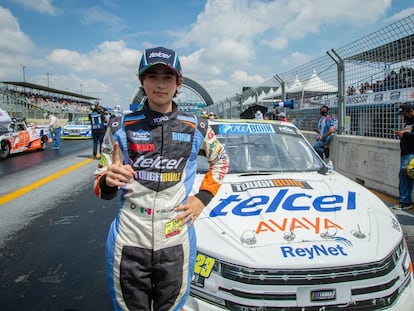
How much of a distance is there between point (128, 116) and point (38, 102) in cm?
5518

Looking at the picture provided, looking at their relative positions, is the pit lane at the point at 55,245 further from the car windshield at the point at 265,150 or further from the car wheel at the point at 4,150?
the car wheel at the point at 4,150

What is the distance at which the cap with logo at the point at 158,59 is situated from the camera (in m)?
1.66

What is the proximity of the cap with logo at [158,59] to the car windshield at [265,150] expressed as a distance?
1825 millimetres

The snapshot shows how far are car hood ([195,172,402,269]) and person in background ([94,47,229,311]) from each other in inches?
17.1

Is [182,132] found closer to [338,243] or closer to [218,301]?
[218,301]

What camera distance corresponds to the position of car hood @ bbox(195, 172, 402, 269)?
1961 millimetres

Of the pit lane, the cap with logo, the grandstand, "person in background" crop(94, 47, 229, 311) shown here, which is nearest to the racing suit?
"person in background" crop(94, 47, 229, 311)

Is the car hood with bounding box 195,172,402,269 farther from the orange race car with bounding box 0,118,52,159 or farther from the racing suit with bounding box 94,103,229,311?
the orange race car with bounding box 0,118,52,159

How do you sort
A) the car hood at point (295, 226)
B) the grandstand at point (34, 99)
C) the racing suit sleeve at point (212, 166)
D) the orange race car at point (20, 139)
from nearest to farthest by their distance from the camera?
1. the racing suit sleeve at point (212, 166)
2. the car hood at point (295, 226)
3. the orange race car at point (20, 139)
4. the grandstand at point (34, 99)

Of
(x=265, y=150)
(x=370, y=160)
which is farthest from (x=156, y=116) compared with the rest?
(x=370, y=160)

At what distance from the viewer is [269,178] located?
314 cm

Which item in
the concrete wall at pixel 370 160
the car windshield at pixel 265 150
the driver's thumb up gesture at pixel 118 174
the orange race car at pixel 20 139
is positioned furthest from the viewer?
the orange race car at pixel 20 139

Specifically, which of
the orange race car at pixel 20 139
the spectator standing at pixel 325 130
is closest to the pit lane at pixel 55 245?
the spectator standing at pixel 325 130

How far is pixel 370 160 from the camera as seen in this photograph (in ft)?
22.1
